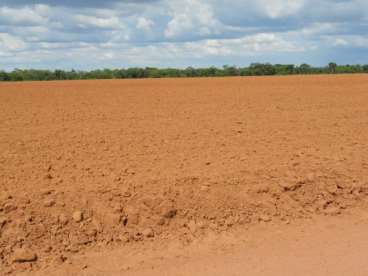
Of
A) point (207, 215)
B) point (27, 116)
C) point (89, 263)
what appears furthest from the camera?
point (27, 116)

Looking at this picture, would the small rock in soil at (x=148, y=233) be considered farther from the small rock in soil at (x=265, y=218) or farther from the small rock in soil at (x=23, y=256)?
the small rock in soil at (x=265, y=218)

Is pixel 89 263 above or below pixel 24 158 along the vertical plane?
below

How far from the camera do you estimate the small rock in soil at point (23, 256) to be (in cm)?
723

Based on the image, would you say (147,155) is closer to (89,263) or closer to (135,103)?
(89,263)

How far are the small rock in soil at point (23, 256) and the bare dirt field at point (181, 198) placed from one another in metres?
0.02

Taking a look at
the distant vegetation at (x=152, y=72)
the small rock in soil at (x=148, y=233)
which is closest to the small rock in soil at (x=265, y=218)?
the small rock in soil at (x=148, y=233)

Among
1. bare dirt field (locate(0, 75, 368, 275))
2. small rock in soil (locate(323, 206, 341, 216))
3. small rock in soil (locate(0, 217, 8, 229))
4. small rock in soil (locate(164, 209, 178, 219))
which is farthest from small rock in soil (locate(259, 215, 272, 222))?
small rock in soil (locate(0, 217, 8, 229))

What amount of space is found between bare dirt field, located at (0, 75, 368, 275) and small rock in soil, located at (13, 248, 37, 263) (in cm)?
2

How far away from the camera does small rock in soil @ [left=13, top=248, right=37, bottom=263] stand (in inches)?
285

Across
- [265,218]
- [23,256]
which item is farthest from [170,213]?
[23,256]

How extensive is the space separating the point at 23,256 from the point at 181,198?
246 cm

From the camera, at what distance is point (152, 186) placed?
9094 millimetres

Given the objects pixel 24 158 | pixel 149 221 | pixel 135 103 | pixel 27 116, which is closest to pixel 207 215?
pixel 149 221

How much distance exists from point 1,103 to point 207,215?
1230 centimetres
